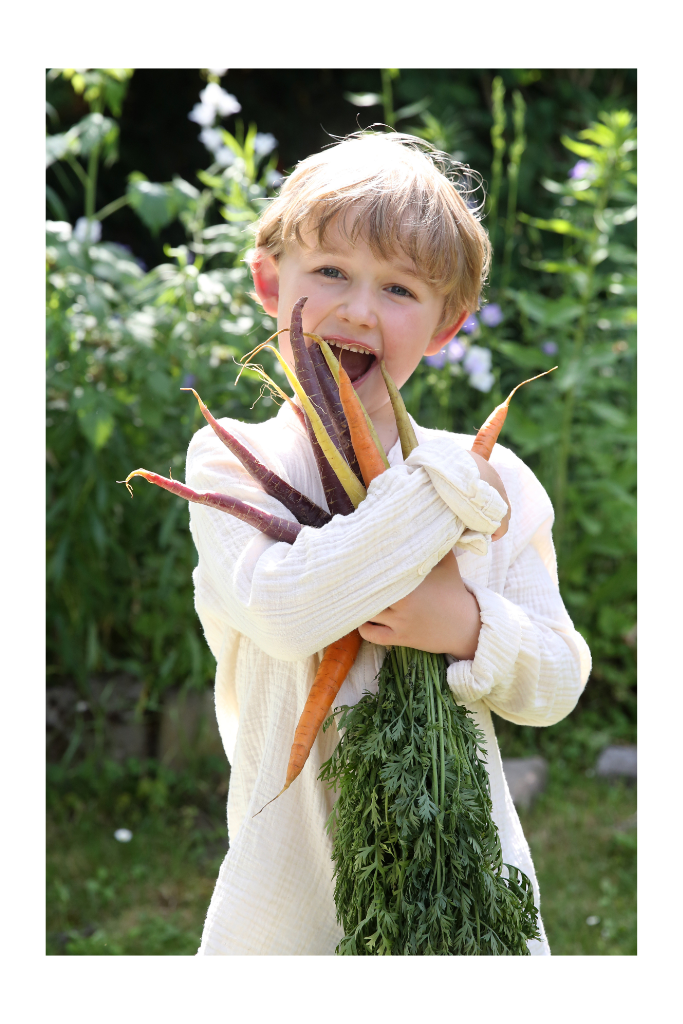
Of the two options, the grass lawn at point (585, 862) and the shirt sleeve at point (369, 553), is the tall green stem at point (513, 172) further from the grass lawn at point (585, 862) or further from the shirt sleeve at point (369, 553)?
the shirt sleeve at point (369, 553)

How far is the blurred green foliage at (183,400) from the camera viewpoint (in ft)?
10.2

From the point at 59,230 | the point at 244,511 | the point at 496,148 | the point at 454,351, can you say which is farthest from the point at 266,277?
the point at 496,148

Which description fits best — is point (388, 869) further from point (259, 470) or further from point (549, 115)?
point (549, 115)

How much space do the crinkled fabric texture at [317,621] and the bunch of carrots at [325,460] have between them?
4cm

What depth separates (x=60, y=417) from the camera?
3.22 metres

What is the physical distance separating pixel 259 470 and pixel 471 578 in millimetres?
399

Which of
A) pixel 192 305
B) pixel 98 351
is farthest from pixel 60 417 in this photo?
pixel 192 305

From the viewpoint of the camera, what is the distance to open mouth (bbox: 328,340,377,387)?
135 cm

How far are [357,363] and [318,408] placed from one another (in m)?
0.14

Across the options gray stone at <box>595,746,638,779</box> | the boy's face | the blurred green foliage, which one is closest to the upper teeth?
the boy's face

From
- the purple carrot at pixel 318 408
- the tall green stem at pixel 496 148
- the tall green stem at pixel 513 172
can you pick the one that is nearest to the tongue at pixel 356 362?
the purple carrot at pixel 318 408

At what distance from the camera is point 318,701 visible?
1211 mm

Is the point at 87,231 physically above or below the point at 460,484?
below

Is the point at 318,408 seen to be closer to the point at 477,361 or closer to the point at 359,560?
the point at 359,560
